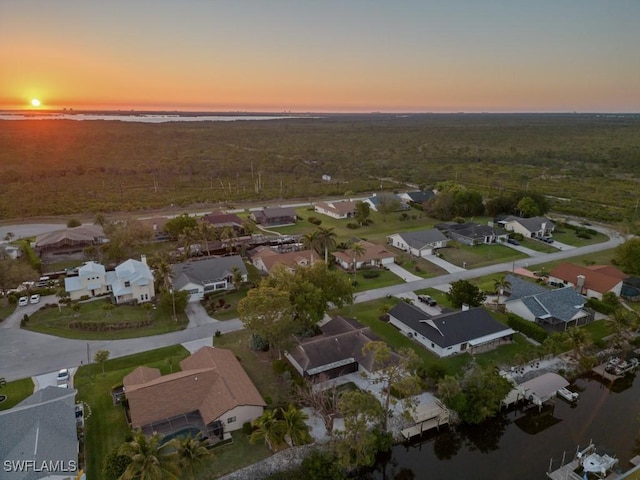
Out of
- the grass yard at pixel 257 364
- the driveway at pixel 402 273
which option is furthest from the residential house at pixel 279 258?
the grass yard at pixel 257 364

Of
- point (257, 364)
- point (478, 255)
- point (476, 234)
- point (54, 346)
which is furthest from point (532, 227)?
point (54, 346)

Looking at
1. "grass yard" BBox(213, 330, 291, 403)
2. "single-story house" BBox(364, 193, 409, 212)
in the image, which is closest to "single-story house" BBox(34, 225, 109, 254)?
"grass yard" BBox(213, 330, 291, 403)

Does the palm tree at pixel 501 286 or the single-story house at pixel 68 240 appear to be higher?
the palm tree at pixel 501 286

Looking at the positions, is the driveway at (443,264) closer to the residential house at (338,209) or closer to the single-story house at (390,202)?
the single-story house at (390,202)

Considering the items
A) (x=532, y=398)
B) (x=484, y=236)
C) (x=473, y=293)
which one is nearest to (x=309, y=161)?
(x=484, y=236)

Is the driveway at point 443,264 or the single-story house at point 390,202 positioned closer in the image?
the driveway at point 443,264

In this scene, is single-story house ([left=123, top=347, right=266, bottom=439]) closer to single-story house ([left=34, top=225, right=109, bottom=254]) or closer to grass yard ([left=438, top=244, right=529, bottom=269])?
grass yard ([left=438, top=244, right=529, bottom=269])

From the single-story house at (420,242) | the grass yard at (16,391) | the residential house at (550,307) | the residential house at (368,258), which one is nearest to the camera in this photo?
the grass yard at (16,391)
